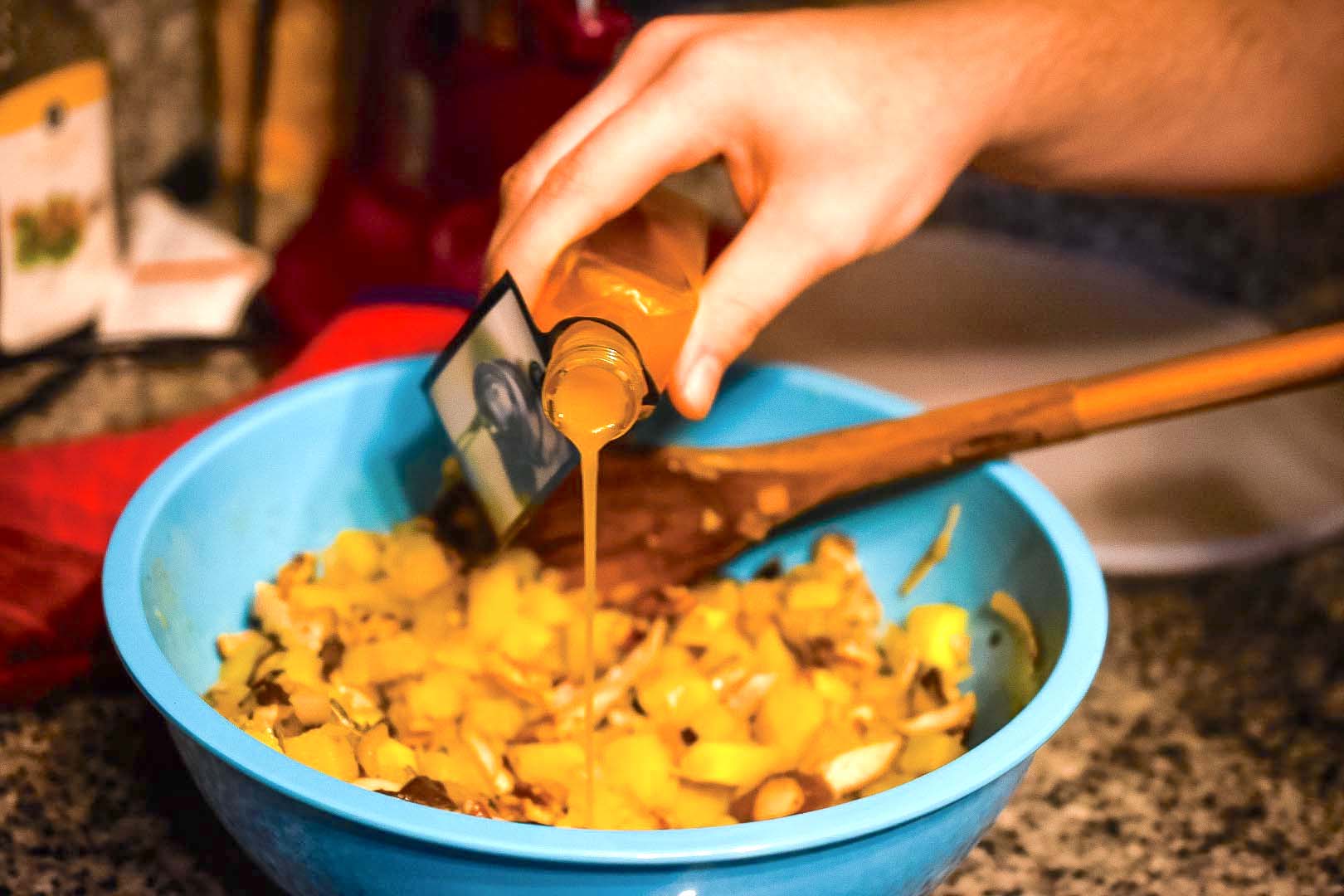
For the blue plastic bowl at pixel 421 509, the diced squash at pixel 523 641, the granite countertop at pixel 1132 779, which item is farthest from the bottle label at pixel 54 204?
the diced squash at pixel 523 641

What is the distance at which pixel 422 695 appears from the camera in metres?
0.81

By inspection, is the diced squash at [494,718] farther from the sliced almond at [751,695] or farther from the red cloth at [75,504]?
the red cloth at [75,504]

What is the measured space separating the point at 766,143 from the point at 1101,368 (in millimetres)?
822

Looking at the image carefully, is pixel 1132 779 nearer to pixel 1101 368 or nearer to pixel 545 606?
pixel 545 606

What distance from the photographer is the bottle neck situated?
64 centimetres

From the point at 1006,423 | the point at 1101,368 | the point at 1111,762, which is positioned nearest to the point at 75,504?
the point at 1006,423

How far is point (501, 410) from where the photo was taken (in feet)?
2.53

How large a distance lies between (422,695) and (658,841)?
310 mm

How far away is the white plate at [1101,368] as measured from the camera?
3.90 ft

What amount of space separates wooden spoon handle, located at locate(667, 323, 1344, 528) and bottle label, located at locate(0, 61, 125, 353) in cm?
74

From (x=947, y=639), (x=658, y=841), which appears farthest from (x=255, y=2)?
(x=658, y=841)

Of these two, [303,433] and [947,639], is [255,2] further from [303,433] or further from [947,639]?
[947,639]

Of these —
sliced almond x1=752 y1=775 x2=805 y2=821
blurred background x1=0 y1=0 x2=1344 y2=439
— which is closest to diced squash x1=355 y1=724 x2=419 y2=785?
sliced almond x1=752 y1=775 x2=805 y2=821

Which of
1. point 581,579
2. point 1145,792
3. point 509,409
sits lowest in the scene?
point 1145,792
